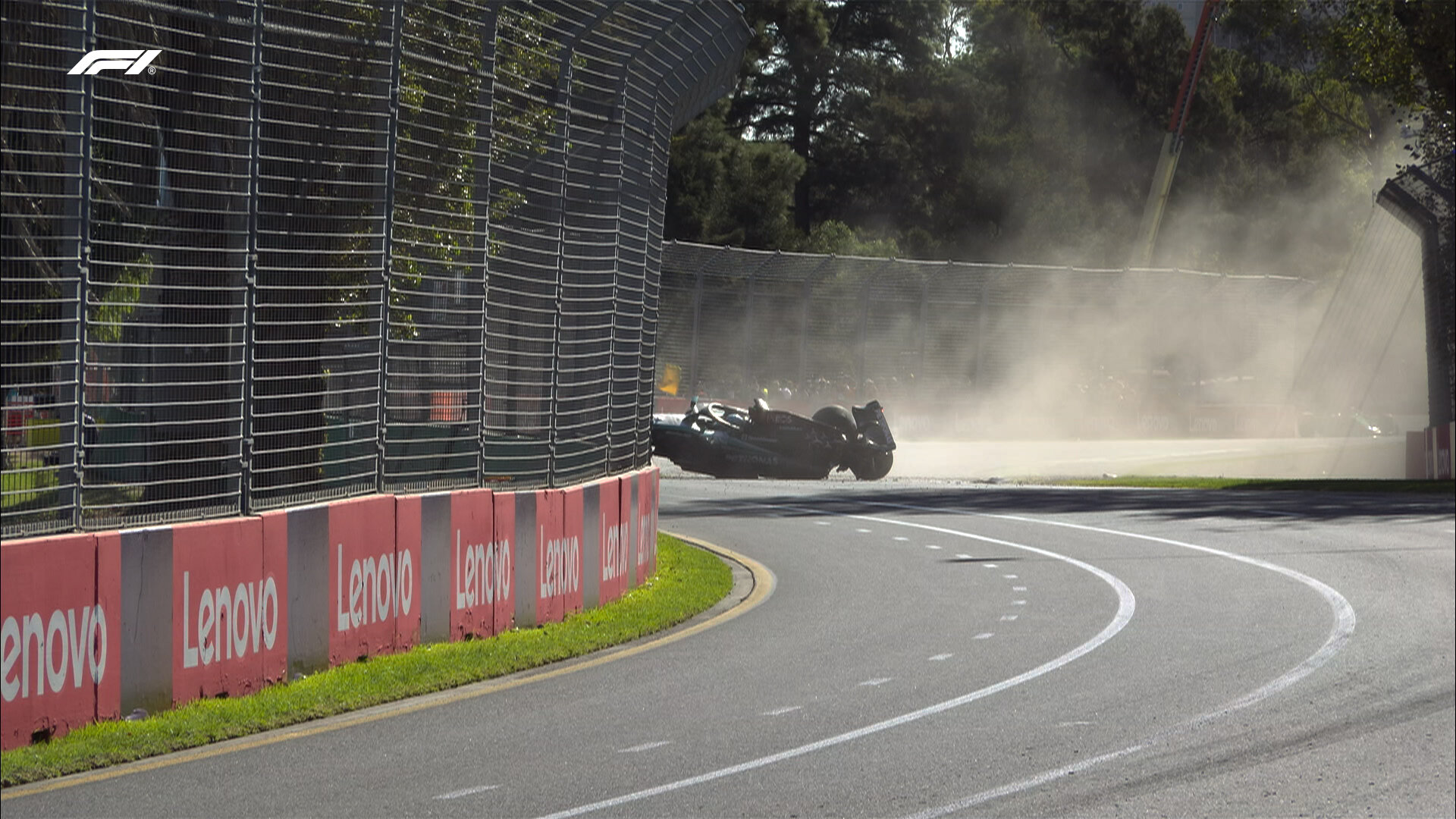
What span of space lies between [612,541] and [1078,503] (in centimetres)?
1225

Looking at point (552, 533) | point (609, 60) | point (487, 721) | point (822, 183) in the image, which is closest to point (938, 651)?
point (552, 533)

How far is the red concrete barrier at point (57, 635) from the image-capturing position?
279 inches

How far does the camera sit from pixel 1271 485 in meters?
27.8

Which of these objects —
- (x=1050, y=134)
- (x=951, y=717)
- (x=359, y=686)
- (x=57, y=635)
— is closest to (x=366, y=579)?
(x=359, y=686)

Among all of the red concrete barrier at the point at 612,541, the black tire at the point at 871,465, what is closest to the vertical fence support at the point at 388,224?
the red concrete barrier at the point at 612,541

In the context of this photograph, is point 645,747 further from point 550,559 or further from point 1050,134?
point 1050,134

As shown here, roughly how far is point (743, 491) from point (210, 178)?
16997 millimetres

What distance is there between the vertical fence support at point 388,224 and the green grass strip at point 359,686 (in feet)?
3.92

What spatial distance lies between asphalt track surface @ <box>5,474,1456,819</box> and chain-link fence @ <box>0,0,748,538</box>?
1.61 metres

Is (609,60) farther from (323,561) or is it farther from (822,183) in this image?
(822,183)

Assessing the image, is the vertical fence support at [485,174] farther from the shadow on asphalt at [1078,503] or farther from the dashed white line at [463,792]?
the shadow on asphalt at [1078,503]

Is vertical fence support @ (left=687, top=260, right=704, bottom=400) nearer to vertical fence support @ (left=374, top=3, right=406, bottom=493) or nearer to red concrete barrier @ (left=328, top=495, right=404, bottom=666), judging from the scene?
vertical fence support @ (left=374, top=3, right=406, bottom=493)

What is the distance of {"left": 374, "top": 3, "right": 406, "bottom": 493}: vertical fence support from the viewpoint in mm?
9742

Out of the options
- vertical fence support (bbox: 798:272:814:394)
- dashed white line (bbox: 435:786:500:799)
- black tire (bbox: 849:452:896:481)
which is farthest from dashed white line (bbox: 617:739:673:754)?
vertical fence support (bbox: 798:272:814:394)
